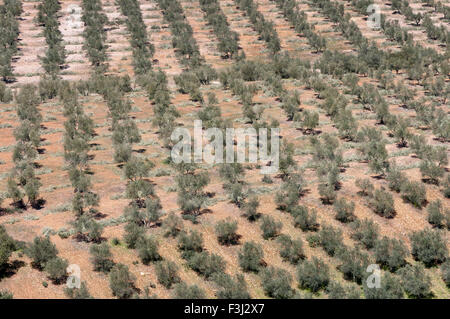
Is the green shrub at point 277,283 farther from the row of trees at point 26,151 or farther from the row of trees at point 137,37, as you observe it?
the row of trees at point 137,37

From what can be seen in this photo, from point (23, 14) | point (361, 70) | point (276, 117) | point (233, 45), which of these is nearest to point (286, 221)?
point (276, 117)

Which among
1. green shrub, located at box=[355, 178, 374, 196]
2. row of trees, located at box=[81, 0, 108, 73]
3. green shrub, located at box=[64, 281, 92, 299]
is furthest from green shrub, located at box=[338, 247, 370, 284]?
row of trees, located at box=[81, 0, 108, 73]

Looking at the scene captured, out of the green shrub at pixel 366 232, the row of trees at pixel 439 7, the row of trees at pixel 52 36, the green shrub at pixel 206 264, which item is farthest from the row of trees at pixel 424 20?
the green shrub at pixel 206 264

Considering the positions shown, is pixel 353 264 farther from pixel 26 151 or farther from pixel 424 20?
pixel 424 20

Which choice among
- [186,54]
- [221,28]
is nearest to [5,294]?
[186,54]

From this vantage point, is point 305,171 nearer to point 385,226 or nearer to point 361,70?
point 385,226

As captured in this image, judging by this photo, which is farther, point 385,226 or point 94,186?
point 94,186
